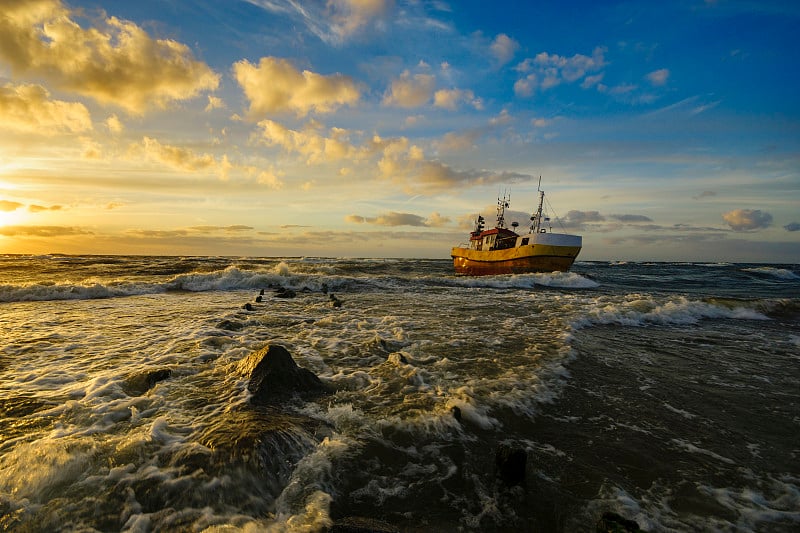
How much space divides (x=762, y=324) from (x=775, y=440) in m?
12.3

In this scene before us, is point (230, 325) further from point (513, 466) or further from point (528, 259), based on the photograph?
point (528, 259)

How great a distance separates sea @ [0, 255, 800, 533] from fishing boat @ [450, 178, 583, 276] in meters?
21.1

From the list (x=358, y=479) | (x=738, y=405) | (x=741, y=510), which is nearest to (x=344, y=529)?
(x=358, y=479)

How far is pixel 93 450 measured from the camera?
386 cm

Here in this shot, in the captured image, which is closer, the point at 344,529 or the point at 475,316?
the point at 344,529

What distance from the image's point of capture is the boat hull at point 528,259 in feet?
101

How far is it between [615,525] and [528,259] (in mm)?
30626

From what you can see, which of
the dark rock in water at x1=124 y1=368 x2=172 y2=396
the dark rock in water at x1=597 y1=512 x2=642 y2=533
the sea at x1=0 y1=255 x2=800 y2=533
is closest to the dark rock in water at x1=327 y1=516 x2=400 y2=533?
the sea at x1=0 y1=255 x2=800 y2=533

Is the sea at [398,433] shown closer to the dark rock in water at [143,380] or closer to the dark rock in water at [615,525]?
the dark rock in water at [143,380]

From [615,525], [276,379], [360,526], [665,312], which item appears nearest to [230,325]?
[276,379]

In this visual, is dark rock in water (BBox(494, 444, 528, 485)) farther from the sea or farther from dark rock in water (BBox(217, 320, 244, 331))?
dark rock in water (BBox(217, 320, 244, 331))

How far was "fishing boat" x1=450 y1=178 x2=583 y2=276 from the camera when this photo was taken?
101ft

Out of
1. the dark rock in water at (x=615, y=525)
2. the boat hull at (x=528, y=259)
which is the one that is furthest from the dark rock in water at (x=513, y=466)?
the boat hull at (x=528, y=259)

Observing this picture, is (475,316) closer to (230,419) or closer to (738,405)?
(738,405)
